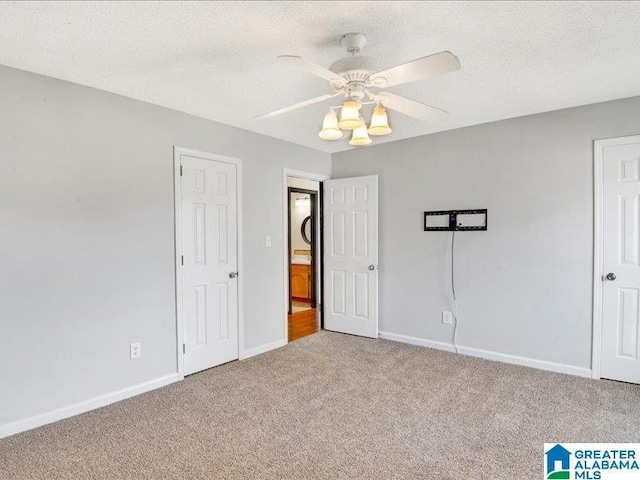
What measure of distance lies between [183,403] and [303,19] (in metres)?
2.66

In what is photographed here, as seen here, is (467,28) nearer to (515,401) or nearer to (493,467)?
(493,467)

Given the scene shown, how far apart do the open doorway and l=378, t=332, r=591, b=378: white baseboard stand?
3.89 feet

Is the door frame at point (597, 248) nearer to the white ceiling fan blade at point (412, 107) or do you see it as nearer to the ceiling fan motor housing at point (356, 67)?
the white ceiling fan blade at point (412, 107)

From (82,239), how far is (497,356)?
12.3ft

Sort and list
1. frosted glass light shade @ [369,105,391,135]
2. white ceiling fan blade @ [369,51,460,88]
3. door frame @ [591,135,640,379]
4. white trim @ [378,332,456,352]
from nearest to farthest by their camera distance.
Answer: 1. white ceiling fan blade @ [369,51,460,88]
2. frosted glass light shade @ [369,105,391,135]
3. door frame @ [591,135,640,379]
4. white trim @ [378,332,456,352]

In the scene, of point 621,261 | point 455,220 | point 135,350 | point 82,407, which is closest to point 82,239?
point 135,350

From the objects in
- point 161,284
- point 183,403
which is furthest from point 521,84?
point 183,403

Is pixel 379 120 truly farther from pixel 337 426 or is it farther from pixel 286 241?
pixel 286 241

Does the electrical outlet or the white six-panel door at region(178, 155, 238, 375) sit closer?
the electrical outlet

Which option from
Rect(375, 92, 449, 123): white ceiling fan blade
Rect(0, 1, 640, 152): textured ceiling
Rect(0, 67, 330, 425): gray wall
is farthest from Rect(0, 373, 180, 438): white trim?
Rect(375, 92, 449, 123): white ceiling fan blade

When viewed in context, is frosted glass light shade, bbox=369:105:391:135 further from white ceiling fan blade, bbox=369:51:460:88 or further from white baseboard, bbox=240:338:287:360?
white baseboard, bbox=240:338:287:360

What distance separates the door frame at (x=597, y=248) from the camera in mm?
3033

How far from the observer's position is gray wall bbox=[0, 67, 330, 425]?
2.31m

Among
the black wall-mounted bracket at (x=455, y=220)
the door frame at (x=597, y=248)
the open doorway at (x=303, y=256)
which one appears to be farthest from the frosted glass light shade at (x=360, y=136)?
the open doorway at (x=303, y=256)
